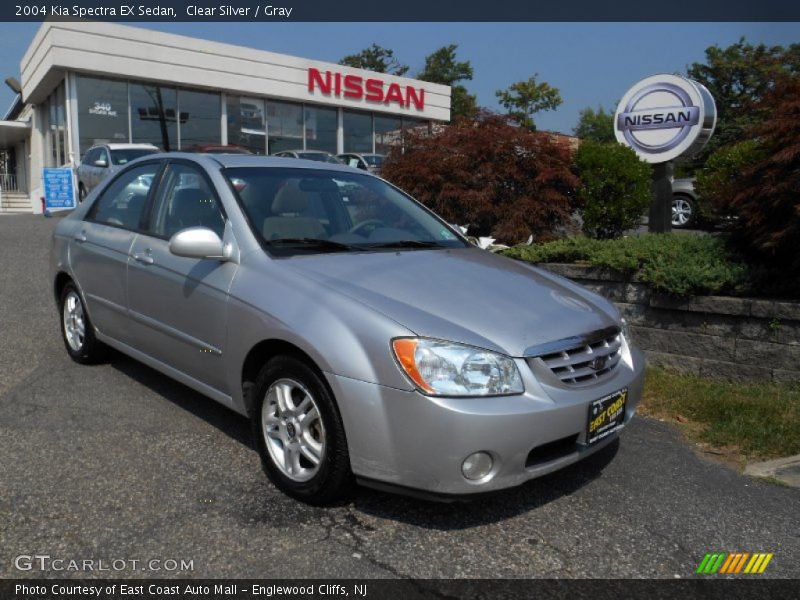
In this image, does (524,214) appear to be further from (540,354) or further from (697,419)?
(540,354)

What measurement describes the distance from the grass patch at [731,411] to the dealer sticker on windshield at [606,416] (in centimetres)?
119

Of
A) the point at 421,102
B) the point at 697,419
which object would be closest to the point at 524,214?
the point at 697,419

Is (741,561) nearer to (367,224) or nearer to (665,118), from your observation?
(367,224)

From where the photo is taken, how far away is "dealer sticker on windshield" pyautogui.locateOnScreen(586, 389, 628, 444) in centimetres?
303

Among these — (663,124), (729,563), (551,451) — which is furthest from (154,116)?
(729,563)

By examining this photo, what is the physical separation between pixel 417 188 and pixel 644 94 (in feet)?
9.55

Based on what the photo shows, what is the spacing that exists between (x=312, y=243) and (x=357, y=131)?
85.6 ft

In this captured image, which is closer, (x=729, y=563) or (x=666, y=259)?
(x=729, y=563)

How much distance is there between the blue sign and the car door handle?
51.2 feet

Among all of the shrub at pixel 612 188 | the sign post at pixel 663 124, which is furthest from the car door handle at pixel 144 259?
the sign post at pixel 663 124

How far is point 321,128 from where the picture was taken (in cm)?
2758

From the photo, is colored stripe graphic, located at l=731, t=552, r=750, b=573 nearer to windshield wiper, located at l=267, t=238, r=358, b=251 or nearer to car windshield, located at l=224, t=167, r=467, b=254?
car windshield, located at l=224, t=167, r=467, b=254

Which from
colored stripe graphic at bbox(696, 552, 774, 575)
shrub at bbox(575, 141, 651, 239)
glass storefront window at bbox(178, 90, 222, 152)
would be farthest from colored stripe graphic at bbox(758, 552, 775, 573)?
glass storefront window at bbox(178, 90, 222, 152)

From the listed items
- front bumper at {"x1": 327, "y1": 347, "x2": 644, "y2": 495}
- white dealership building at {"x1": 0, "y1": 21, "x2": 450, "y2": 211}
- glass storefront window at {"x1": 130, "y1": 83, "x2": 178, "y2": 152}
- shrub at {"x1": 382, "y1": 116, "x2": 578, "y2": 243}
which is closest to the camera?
front bumper at {"x1": 327, "y1": 347, "x2": 644, "y2": 495}
